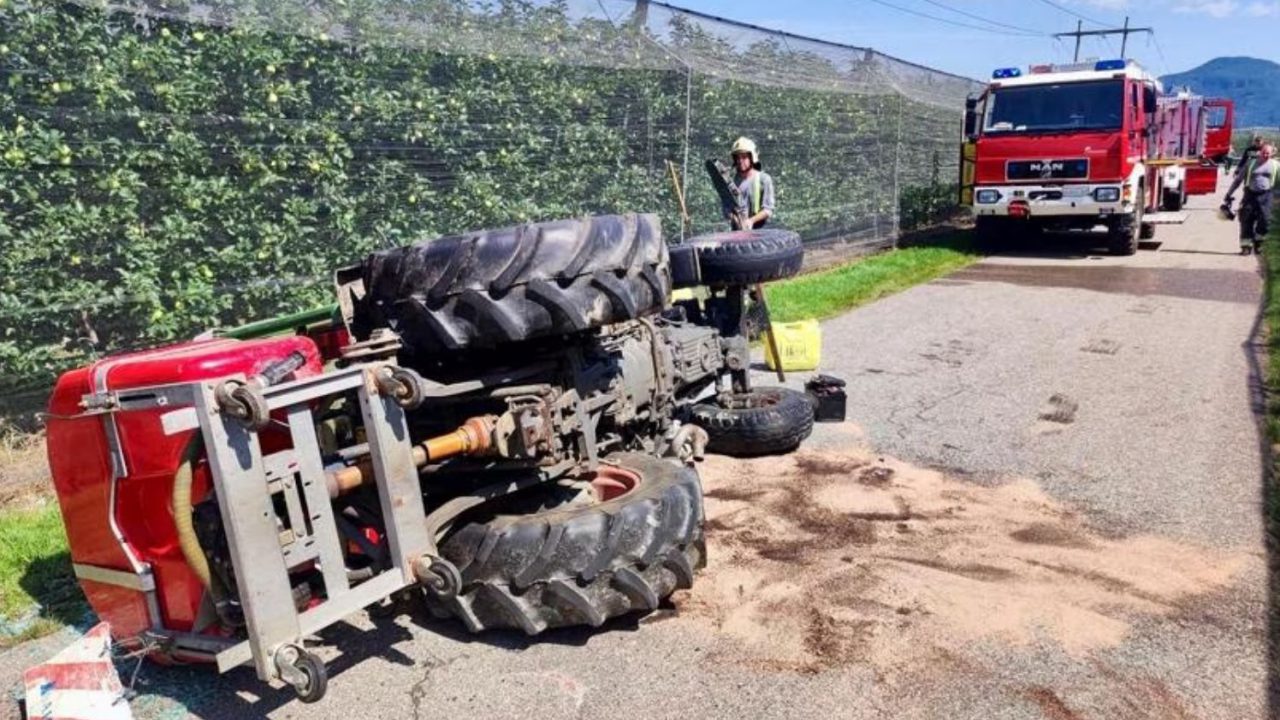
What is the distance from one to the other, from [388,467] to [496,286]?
0.68 meters

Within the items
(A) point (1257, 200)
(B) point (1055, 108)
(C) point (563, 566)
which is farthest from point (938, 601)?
(A) point (1257, 200)

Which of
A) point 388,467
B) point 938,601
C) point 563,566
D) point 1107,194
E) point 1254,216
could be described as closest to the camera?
point 388,467

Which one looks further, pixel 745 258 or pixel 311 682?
pixel 745 258

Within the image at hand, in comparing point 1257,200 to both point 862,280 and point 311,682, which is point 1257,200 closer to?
point 862,280

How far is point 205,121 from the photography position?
19.5 feet

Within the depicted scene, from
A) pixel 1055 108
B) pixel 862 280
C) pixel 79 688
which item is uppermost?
pixel 1055 108

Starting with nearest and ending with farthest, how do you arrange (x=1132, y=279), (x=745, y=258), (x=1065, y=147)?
(x=745, y=258)
(x=1132, y=279)
(x=1065, y=147)

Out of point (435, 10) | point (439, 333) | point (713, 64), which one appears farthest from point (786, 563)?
point (713, 64)

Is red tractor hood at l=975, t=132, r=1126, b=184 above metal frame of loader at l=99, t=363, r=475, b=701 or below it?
above

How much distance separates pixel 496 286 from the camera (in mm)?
3164

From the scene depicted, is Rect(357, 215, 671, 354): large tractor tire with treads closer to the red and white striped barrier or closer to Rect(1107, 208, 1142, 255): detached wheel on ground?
the red and white striped barrier

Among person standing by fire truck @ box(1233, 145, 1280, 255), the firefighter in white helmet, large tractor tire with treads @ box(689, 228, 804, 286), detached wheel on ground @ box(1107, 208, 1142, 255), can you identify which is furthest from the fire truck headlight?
large tractor tire with treads @ box(689, 228, 804, 286)

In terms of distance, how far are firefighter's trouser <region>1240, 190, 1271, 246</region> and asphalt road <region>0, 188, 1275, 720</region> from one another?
31.5 feet

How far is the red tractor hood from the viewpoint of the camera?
13773 millimetres
